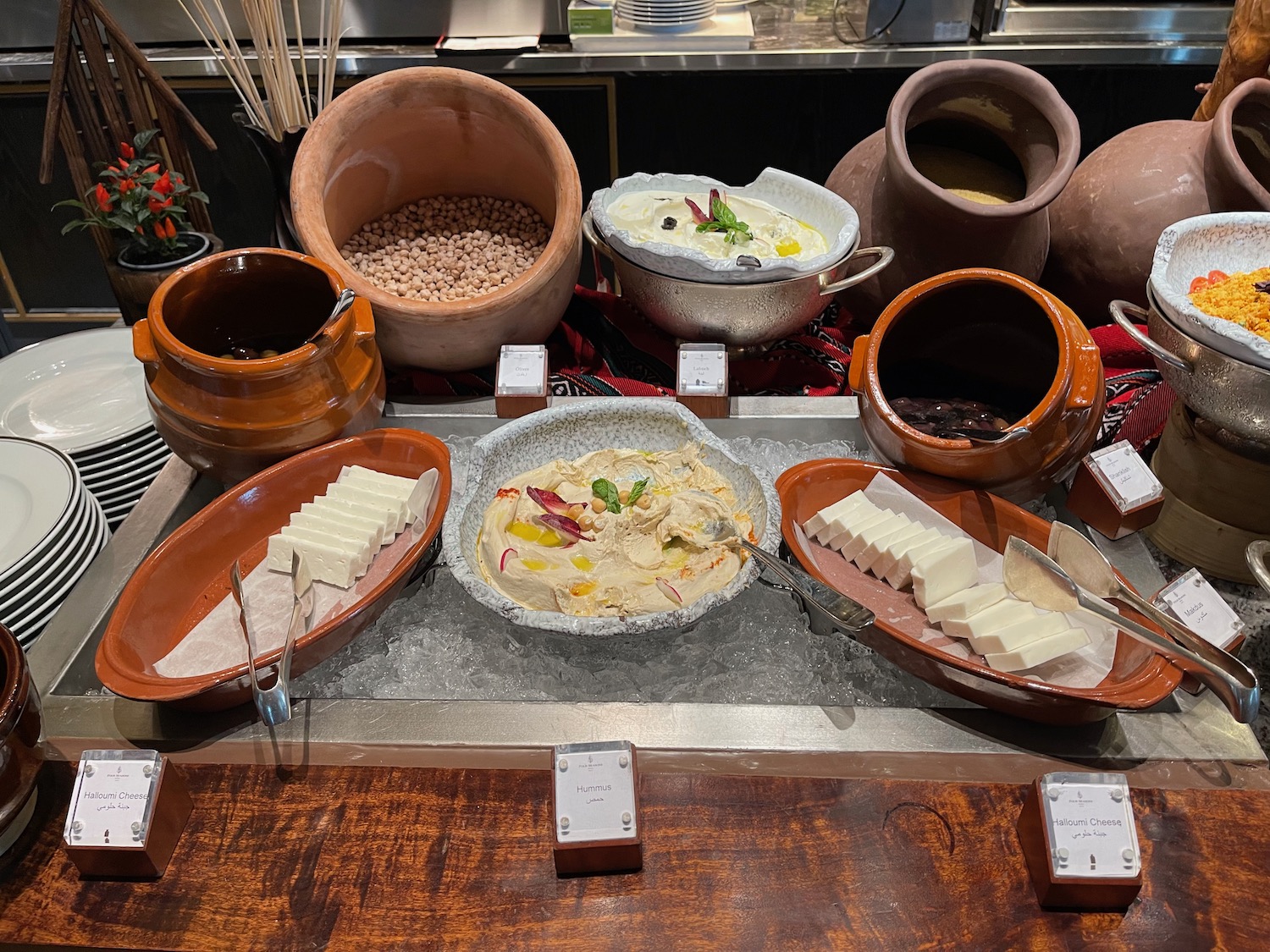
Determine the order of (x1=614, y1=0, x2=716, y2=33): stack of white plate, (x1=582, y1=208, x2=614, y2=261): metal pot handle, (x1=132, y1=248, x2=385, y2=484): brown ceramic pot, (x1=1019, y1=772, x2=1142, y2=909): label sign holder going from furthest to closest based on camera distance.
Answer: (x1=614, y1=0, x2=716, y2=33): stack of white plate, (x1=582, y1=208, x2=614, y2=261): metal pot handle, (x1=132, y1=248, x2=385, y2=484): brown ceramic pot, (x1=1019, y1=772, x2=1142, y2=909): label sign holder

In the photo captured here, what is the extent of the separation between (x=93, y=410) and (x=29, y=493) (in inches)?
14.0

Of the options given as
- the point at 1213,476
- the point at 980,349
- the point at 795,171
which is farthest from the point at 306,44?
the point at 1213,476

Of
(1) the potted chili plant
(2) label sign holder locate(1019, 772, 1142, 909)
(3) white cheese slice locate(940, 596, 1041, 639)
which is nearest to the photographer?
(2) label sign holder locate(1019, 772, 1142, 909)

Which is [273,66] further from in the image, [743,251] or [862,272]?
[862,272]

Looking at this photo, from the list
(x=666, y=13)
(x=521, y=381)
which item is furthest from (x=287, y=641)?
(x=666, y=13)

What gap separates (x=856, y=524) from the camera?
1.23 m

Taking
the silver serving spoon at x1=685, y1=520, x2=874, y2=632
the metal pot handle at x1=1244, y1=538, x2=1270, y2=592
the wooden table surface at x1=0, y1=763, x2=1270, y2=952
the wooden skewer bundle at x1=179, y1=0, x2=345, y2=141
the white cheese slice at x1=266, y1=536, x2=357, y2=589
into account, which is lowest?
the wooden table surface at x1=0, y1=763, x2=1270, y2=952

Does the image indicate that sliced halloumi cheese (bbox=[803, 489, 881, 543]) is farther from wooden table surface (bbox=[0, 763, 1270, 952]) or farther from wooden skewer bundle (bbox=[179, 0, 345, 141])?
wooden skewer bundle (bbox=[179, 0, 345, 141])

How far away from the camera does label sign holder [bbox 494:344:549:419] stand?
1552 millimetres

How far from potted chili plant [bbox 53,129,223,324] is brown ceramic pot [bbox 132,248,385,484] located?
0.57 metres

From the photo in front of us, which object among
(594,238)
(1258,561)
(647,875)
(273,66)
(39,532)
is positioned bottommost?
(647,875)

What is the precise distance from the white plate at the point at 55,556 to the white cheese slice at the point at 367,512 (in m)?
0.33

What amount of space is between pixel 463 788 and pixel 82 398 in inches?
46.2

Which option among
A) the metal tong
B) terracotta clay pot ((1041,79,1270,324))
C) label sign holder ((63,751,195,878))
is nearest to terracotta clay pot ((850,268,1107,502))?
terracotta clay pot ((1041,79,1270,324))
